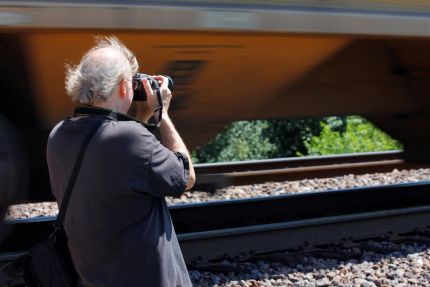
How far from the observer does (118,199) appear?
230 centimetres

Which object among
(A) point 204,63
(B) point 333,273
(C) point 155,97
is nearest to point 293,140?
(B) point 333,273

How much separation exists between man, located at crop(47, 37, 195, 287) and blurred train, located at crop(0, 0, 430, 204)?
1527 millimetres

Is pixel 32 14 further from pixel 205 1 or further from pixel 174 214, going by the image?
pixel 174 214

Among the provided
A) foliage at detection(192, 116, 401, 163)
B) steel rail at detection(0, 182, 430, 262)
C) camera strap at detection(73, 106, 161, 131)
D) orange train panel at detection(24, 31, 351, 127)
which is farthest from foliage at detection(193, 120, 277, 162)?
camera strap at detection(73, 106, 161, 131)

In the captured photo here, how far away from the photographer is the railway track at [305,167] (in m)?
7.05

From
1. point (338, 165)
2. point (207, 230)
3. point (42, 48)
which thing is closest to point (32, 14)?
point (42, 48)

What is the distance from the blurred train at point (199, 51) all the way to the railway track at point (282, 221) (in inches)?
25.9

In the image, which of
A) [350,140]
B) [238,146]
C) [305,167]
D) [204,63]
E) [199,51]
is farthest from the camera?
[238,146]

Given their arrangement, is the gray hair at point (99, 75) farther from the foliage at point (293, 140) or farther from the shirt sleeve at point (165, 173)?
the foliage at point (293, 140)

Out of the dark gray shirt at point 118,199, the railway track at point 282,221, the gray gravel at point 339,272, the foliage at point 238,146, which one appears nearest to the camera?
the dark gray shirt at point 118,199

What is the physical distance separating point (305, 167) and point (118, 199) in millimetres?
5412

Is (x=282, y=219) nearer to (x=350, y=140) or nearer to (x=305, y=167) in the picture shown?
(x=305, y=167)

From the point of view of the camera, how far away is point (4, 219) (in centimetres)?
426

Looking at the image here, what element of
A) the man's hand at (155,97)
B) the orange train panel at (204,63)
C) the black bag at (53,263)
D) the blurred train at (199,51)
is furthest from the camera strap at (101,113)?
the orange train panel at (204,63)
